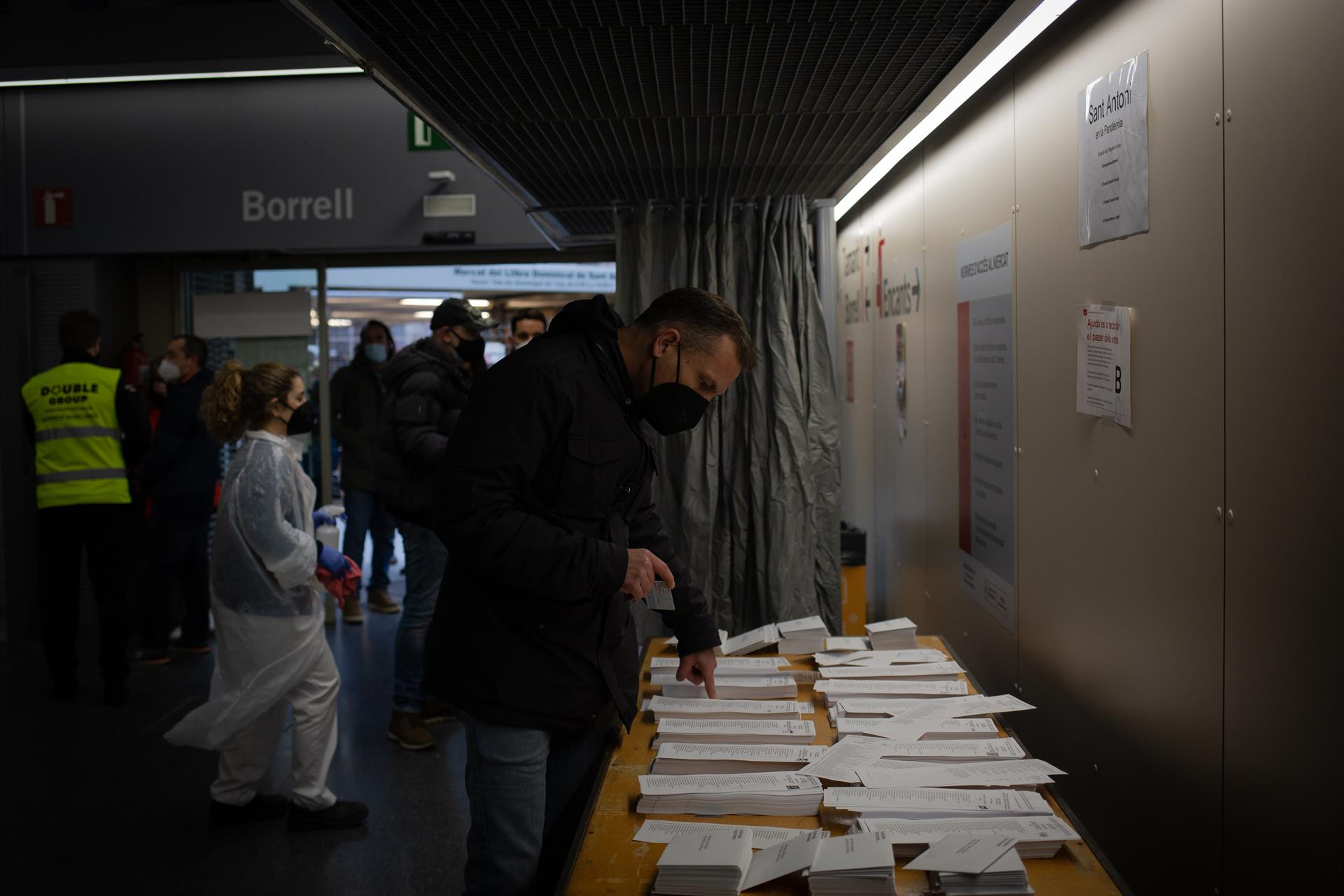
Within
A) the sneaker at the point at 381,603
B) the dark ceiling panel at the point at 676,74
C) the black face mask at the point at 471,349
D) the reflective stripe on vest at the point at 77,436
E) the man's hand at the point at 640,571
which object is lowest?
the sneaker at the point at 381,603

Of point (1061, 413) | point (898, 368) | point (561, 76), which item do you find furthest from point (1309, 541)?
point (898, 368)

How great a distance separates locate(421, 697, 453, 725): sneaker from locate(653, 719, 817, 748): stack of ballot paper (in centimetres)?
289

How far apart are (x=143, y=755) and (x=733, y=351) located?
3767 mm

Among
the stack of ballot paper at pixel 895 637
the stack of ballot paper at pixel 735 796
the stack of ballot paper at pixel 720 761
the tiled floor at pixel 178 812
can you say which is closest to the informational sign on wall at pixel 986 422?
the stack of ballot paper at pixel 895 637

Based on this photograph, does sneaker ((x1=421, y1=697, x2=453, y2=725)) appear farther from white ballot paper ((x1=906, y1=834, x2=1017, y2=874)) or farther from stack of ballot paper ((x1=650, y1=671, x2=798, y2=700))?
white ballot paper ((x1=906, y1=834, x2=1017, y2=874))

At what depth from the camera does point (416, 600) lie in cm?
452

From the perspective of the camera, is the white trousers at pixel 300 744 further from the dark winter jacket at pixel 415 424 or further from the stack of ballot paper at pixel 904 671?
the stack of ballot paper at pixel 904 671

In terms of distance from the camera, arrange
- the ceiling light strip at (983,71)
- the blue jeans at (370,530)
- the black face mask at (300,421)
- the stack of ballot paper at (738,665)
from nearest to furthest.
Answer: the ceiling light strip at (983,71), the stack of ballot paper at (738,665), the black face mask at (300,421), the blue jeans at (370,530)

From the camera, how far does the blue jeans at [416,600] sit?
448 centimetres

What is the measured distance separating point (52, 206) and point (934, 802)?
6899mm

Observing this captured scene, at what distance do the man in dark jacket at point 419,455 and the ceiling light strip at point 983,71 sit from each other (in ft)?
6.27

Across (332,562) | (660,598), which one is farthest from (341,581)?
(660,598)

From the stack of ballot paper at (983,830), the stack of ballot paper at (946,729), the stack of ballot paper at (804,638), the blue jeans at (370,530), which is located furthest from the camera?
the blue jeans at (370,530)

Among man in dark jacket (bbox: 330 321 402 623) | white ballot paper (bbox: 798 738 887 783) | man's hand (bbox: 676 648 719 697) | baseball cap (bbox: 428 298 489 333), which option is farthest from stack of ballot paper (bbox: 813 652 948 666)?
man in dark jacket (bbox: 330 321 402 623)
